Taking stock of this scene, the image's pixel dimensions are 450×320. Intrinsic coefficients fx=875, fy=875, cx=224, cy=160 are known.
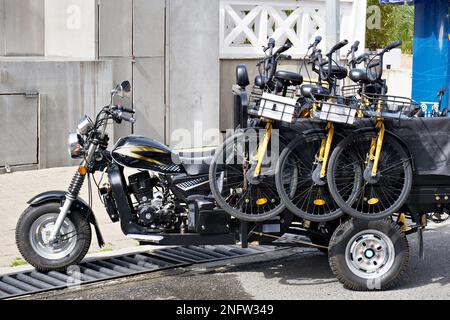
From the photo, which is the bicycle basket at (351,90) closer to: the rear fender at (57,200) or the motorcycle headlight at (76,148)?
the motorcycle headlight at (76,148)

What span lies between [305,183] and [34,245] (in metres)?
2.33

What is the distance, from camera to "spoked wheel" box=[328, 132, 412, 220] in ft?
22.6

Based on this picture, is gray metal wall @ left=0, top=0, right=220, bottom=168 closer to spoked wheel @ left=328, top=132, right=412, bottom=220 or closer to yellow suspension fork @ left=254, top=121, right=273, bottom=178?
yellow suspension fork @ left=254, top=121, right=273, bottom=178

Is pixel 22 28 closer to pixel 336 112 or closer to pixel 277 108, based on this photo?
pixel 277 108

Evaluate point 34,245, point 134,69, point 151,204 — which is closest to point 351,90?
point 151,204

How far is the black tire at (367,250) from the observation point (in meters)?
7.05

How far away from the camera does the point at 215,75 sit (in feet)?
46.1

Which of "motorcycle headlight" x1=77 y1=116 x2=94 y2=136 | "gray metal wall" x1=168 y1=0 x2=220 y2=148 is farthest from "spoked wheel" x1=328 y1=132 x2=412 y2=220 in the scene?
Answer: "gray metal wall" x1=168 y1=0 x2=220 y2=148

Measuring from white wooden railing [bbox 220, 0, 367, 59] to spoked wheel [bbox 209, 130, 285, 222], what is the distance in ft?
24.6

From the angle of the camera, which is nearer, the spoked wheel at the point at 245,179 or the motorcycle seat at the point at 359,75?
the spoked wheel at the point at 245,179

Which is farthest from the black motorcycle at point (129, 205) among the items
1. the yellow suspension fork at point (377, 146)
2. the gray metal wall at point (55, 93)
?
the gray metal wall at point (55, 93)

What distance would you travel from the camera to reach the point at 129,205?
23.9 ft
